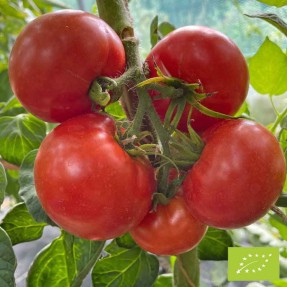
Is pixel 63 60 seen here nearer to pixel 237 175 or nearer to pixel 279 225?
pixel 237 175

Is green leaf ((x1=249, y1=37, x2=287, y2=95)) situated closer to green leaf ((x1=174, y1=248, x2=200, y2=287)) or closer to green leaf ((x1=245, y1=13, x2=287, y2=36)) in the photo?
green leaf ((x1=245, y1=13, x2=287, y2=36))

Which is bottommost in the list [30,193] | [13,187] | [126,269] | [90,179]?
[13,187]

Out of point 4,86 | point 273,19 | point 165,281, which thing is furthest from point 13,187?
point 273,19

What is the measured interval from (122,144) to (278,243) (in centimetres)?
49

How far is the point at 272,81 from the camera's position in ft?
1.88

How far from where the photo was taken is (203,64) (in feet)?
1.19

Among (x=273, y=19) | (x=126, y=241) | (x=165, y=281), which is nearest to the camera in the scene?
(x=273, y=19)

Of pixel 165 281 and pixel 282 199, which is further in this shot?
pixel 165 281

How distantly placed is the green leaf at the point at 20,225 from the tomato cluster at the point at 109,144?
0.79 ft

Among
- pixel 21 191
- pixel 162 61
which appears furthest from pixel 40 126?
pixel 162 61

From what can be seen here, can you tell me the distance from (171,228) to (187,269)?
15 cm

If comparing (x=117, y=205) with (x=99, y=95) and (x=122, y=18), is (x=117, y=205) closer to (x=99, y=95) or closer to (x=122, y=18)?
(x=99, y=95)

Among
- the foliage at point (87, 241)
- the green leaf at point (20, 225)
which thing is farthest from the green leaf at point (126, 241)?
the green leaf at point (20, 225)

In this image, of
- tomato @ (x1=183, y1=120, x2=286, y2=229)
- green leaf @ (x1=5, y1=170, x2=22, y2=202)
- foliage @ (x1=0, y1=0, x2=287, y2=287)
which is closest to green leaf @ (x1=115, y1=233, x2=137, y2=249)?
foliage @ (x1=0, y1=0, x2=287, y2=287)
